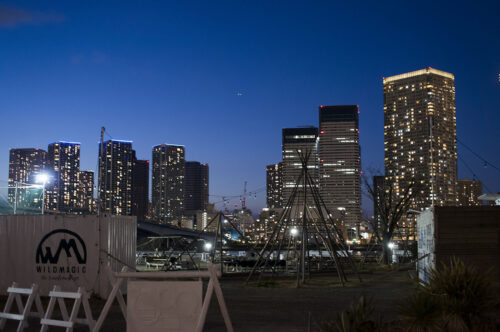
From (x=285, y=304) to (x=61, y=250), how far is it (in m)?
7.24

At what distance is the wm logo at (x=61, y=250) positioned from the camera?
16.3 metres

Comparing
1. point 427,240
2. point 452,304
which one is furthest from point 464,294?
point 427,240

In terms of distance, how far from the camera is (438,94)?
15488 cm

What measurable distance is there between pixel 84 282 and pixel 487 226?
513 inches

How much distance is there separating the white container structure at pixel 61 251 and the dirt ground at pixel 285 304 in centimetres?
81

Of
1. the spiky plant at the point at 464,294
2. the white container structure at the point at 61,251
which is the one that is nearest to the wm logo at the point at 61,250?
the white container structure at the point at 61,251

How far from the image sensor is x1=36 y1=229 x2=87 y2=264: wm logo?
1630 centimetres

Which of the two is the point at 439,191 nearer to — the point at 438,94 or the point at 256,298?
the point at 438,94

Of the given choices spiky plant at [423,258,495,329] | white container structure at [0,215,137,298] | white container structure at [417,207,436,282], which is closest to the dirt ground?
white container structure at [0,215,137,298]

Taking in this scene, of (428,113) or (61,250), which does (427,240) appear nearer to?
(61,250)

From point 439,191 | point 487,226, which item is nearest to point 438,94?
point 439,191

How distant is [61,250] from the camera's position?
16422 millimetres

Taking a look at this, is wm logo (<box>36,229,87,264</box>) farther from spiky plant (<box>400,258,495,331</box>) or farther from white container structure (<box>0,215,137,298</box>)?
spiky plant (<box>400,258,495,331</box>)

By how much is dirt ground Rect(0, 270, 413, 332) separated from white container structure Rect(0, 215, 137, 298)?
0.81 metres
